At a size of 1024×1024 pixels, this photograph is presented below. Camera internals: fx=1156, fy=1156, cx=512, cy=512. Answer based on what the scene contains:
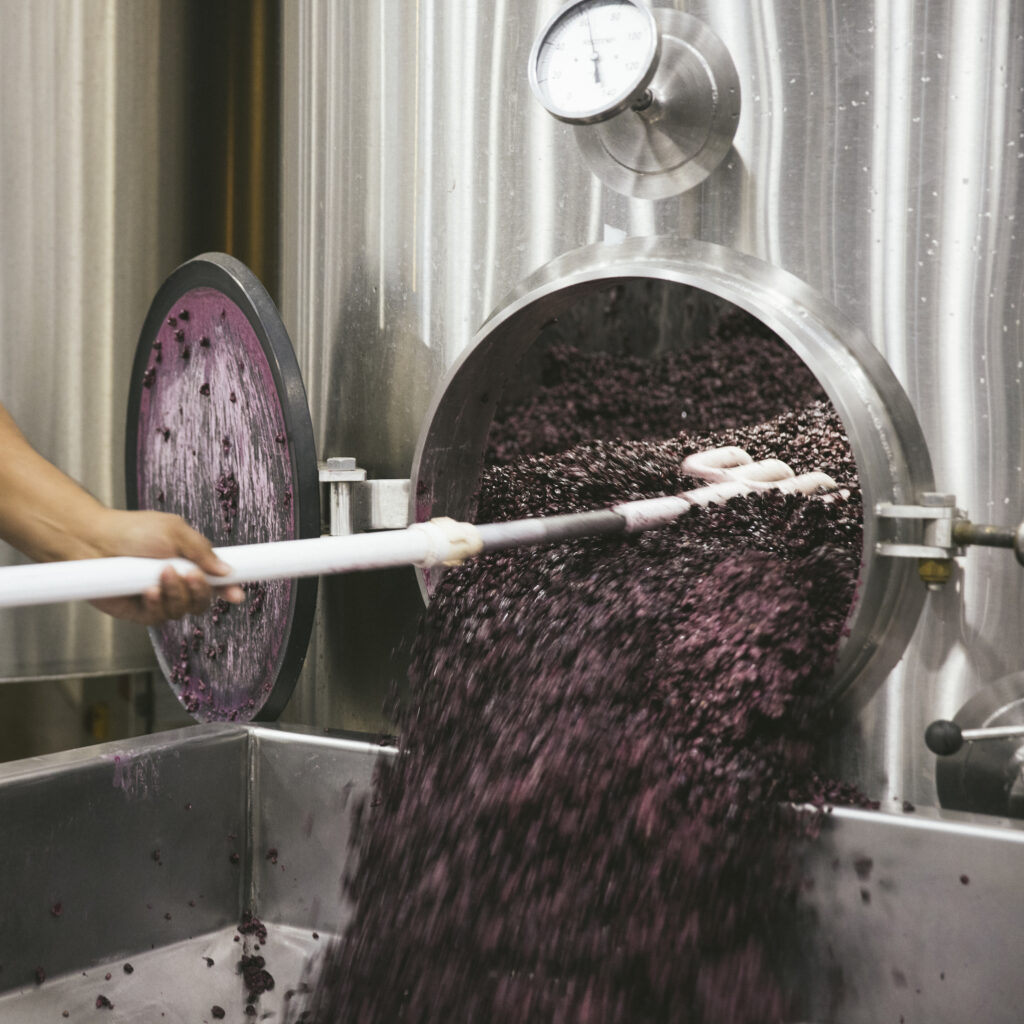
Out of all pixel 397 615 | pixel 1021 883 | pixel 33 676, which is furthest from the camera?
pixel 33 676

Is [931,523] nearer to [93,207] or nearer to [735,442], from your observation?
[735,442]

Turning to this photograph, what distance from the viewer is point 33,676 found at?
1824mm

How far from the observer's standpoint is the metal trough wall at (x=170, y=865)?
1183 mm

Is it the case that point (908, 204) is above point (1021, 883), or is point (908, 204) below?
above

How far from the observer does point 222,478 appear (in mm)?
1559

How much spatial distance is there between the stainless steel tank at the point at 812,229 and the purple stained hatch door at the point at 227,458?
171mm

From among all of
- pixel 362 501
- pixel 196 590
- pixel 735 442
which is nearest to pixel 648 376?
pixel 735 442

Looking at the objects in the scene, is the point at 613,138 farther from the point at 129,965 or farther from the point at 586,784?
the point at 129,965

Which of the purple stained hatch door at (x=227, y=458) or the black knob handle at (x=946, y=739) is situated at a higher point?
the purple stained hatch door at (x=227, y=458)

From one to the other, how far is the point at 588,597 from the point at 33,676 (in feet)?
3.29

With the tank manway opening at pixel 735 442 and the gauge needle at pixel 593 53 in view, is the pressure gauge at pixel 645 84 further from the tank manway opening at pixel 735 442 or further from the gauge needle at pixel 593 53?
the tank manway opening at pixel 735 442

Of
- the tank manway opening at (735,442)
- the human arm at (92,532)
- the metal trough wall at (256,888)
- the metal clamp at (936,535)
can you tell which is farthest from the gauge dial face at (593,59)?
the metal trough wall at (256,888)

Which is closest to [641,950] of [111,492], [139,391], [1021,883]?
[1021,883]

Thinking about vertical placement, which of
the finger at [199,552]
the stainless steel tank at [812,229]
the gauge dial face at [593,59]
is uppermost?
the gauge dial face at [593,59]
